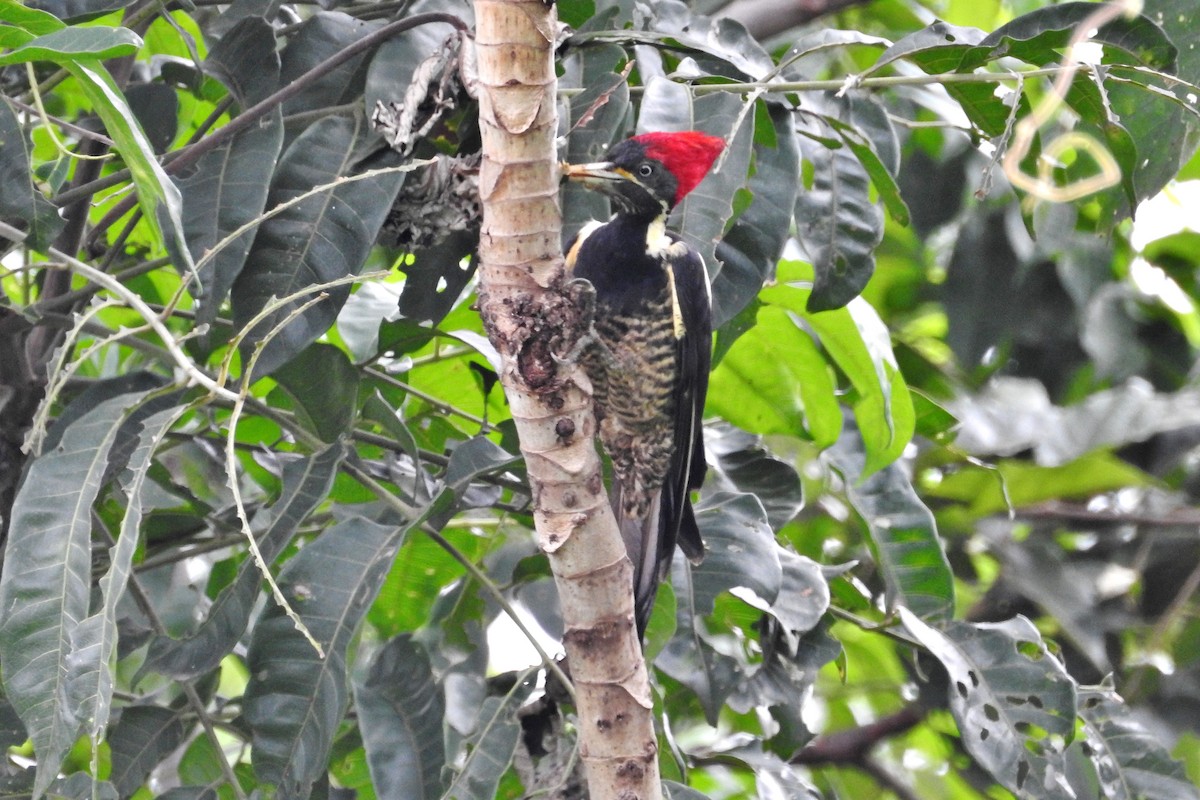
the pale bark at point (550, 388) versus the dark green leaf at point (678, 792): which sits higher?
the pale bark at point (550, 388)

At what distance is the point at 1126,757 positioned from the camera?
1848mm

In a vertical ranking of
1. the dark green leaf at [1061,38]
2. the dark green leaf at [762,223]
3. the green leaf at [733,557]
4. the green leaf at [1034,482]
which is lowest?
the green leaf at [1034,482]

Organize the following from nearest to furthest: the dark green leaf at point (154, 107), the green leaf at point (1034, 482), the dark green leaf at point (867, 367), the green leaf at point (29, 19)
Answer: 1. the green leaf at point (29, 19)
2. the dark green leaf at point (154, 107)
3. the dark green leaf at point (867, 367)
4. the green leaf at point (1034, 482)

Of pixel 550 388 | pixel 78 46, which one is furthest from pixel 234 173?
pixel 550 388

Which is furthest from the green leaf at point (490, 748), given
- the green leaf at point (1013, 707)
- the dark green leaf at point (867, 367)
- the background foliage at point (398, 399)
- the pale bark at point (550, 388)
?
the dark green leaf at point (867, 367)

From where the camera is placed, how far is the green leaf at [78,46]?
3.49 ft

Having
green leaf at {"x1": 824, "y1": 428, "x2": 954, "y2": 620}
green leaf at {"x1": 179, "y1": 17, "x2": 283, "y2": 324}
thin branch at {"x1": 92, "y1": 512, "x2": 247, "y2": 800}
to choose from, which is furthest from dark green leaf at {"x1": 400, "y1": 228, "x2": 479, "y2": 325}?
green leaf at {"x1": 824, "y1": 428, "x2": 954, "y2": 620}

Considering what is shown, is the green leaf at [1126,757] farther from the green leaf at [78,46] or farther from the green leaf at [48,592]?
the green leaf at [78,46]

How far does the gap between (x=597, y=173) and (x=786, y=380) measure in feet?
1.90

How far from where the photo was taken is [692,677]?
173 centimetres

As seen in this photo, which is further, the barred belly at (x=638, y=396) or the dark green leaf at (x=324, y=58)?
the barred belly at (x=638, y=396)

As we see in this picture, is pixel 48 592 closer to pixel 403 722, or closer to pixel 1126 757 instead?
pixel 403 722

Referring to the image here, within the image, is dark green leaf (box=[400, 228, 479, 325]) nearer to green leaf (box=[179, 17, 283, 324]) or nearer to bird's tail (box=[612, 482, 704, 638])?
green leaf (box=[179, 17, 283, 324])

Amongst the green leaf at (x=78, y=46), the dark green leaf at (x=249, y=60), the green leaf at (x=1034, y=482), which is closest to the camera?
the green leaf at (x=78, y=46)
